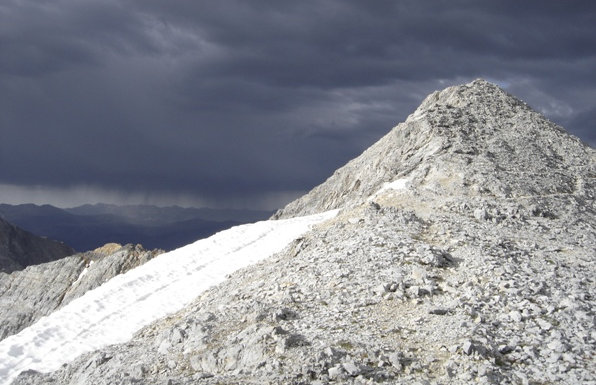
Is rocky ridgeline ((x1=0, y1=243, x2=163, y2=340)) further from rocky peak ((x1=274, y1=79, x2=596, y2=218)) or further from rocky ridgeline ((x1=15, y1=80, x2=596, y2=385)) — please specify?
rocky ridgeline ((x1=15, y1=80, x2=596, y2=385))

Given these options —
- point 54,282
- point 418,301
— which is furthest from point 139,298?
point 418,301

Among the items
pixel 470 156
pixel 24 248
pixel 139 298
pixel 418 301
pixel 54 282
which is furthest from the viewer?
pixel 24 248

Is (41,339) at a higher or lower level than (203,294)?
lower

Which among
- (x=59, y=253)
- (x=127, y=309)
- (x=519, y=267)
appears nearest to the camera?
(x=519, y=267)

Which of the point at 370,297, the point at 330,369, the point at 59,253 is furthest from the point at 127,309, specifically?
the point at 59,253

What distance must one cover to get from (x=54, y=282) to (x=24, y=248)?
204 feet

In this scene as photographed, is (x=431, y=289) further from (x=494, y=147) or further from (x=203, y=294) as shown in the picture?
(x=494, y=147)

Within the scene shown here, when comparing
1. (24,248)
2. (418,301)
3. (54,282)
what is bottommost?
(418,301)

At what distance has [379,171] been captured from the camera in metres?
45.0

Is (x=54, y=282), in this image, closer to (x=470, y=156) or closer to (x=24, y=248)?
(x=470, y=156)

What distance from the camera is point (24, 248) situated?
10888 centimetres

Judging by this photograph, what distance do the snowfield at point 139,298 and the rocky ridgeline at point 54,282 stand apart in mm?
8144

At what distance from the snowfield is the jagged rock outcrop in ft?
227

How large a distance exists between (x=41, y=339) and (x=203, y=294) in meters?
10.0
